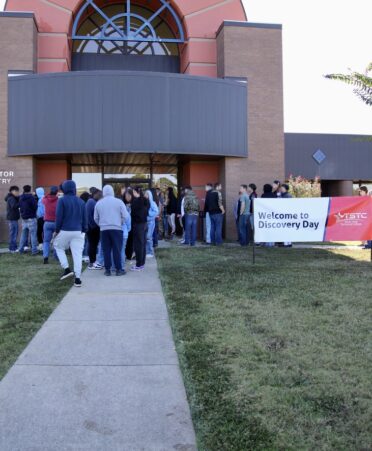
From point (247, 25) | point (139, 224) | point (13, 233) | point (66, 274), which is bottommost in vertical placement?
point (66, 274)

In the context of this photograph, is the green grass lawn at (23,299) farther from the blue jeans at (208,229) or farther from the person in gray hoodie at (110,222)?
the blue jeans at (208,229)

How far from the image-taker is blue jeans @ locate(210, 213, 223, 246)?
14.7 metres

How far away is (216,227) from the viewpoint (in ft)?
49.4

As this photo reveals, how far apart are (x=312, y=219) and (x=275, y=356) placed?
21.7 ft

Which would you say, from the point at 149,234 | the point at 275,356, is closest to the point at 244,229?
the point at 149,234

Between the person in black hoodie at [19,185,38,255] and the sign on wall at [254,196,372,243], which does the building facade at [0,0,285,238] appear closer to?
the person in black hoodie at [19,185,38,255]

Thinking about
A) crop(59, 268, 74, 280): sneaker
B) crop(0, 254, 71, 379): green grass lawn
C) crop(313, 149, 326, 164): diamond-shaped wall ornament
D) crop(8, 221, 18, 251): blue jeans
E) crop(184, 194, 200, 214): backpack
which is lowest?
crop(0, 254, 71, 379): green grass lawn

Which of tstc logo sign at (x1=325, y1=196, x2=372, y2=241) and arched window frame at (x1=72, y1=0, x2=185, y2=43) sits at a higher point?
arched window frame at (x1=72, y1=0, x2=185, y2=43)

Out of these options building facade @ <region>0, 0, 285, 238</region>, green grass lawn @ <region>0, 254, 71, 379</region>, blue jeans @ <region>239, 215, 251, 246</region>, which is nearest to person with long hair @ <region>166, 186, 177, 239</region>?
building facade @ <region>0, 0, 285, 238</region>

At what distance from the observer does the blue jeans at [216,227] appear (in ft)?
48.3

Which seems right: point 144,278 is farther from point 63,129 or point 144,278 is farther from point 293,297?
point 63,129

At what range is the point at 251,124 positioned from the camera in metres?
17.4

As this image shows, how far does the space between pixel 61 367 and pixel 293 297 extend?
4.06 m

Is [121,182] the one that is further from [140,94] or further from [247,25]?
[247,25]
